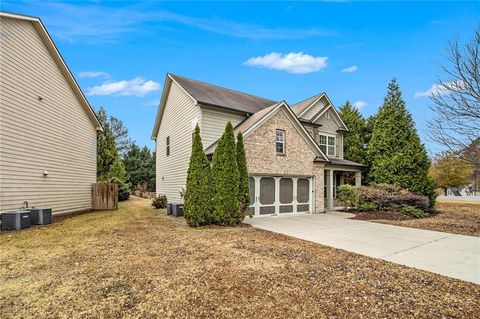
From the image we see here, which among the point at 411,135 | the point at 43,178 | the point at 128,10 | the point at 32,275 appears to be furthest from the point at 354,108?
the point at 32,275

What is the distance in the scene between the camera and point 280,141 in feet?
46.8

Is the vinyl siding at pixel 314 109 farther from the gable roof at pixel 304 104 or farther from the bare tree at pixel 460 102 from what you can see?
the bare tree at pixel 460 102

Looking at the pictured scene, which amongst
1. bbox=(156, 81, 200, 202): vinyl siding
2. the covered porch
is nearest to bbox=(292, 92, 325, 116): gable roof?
the covered porch

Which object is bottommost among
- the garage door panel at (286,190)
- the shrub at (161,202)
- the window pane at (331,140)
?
the shrub at (161,202)

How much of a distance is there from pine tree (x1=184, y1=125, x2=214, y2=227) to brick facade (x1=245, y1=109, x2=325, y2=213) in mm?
2910

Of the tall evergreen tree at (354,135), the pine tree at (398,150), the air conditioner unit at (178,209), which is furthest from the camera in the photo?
the tall evergreen tree at (354,135)

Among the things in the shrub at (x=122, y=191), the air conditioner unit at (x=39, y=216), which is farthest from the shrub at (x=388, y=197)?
the shrub at (x=122, y=191)

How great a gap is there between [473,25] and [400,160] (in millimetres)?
9084

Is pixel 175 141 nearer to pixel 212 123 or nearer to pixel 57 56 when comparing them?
pixel 212 123

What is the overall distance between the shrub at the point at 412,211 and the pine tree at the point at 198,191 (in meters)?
10.8

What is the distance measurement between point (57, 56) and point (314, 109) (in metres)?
15.9

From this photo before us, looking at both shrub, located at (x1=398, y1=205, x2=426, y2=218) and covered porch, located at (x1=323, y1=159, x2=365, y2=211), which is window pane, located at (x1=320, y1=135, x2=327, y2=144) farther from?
shrub, located at (x1=398, y1=205, x2=426, y2=218)

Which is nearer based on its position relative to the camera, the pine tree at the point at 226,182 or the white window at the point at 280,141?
the pine tree at the point at 226,182

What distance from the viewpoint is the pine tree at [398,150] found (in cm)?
1759
